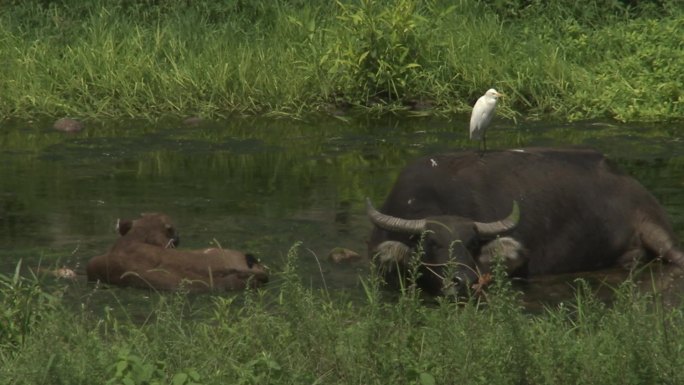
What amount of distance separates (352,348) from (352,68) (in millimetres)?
8082

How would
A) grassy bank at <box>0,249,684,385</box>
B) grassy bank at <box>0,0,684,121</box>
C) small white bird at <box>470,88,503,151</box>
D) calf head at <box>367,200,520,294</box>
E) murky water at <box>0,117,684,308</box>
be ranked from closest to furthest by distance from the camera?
grassy bank at <box>0,249,684,385</box>
calf head at <box>367,200,520,294</box>
murky water at <box>0,117,684,308</box>
small white bird at <box>470,88,503,151</box>
grassy bank at <box>0,0,684,121</box>

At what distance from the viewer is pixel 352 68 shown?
556 inches

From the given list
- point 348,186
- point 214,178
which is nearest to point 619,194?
point 348,186

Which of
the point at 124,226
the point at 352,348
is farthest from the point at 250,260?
the point at 352,348

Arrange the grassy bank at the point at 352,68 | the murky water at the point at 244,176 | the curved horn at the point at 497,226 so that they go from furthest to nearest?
1. the grassy bank at the point at 352,68
2. the murky water at the point at 244,176
3. the curved horn at the point at 497,226

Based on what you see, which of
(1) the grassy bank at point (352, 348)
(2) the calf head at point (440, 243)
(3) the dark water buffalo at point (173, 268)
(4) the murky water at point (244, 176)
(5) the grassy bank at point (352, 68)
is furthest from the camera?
(5) the grassy bank at point (352, 68)

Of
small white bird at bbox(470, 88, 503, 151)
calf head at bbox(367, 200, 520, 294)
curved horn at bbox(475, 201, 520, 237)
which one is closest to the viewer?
calf head at bbox(367, 200, 520, 294)

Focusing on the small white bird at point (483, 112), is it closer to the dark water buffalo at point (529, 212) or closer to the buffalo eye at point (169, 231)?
the dark water buffalo at point (529, 212)

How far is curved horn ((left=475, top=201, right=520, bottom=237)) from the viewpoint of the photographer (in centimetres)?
877

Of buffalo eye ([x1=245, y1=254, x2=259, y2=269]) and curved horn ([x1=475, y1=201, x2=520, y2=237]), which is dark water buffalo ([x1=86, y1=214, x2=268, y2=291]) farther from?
curved horn ([x1=475, y1=201, x2=520, y2=237])

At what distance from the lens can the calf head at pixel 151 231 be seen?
28.6ft

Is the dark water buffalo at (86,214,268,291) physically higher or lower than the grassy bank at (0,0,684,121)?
higher

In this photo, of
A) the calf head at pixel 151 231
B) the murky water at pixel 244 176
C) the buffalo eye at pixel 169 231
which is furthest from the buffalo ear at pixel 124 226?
the murky water at pixel 244 176

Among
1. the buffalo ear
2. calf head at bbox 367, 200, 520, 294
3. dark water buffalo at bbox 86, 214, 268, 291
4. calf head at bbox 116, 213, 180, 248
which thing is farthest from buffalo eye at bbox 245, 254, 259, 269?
the buffalo ear
